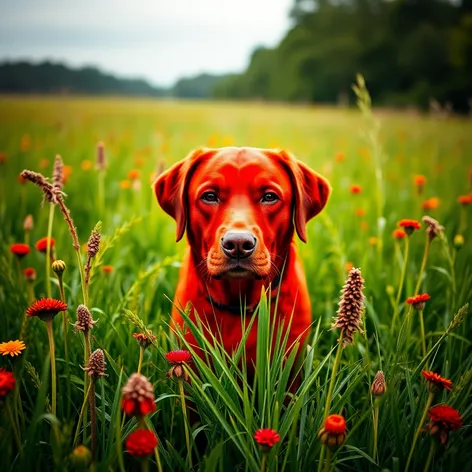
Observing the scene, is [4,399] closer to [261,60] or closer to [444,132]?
[444,132]

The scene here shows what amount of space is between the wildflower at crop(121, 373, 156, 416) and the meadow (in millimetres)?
Result: 116

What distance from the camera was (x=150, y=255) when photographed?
3.15 metres

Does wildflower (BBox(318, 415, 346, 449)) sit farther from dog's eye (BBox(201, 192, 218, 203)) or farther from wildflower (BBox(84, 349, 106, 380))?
dog's eye (BBox(201, 192, 218, 203))

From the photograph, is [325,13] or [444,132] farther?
[325,13]

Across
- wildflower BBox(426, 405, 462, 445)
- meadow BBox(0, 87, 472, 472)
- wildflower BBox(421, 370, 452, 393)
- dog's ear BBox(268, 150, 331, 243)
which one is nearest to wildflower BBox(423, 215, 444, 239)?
meadow BBox(0, 87, 472, 472)

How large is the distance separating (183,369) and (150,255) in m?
1.87

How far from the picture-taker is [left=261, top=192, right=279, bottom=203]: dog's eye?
205 cm

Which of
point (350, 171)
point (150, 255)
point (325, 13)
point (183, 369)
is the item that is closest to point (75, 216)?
point (150, 255)

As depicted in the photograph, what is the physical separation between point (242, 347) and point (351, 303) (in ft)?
1.63

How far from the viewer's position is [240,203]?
6.53 feet

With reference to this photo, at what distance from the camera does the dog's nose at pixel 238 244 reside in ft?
5.79

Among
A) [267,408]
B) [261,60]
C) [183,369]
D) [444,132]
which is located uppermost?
[261,60]

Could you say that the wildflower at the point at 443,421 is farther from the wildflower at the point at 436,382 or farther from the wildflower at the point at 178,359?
the wildflower at the point at 178,359

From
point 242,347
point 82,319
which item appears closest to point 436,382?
point 242,347
